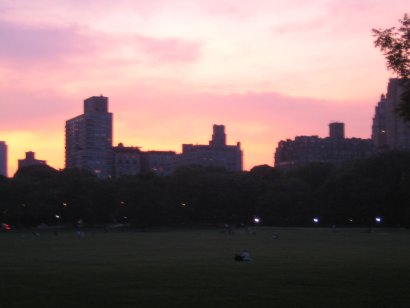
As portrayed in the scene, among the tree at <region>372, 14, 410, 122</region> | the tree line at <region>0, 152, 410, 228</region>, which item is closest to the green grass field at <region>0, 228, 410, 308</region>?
the tree at <region>372, 14, 410, 122</region>

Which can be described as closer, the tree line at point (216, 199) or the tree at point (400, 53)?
the tree at point (400, 53)

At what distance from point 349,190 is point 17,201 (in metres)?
55.5

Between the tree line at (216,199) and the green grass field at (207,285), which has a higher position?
the tree line at (216,199)

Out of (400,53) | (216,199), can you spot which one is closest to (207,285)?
(400,53)

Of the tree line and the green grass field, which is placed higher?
the tree line

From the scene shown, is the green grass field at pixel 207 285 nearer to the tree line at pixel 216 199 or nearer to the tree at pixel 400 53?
the tree at pixel 400 53

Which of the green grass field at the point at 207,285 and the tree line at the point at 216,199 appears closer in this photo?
the green grass field at the point at 207,285

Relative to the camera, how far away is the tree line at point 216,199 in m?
124

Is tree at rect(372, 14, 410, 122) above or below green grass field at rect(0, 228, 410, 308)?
above

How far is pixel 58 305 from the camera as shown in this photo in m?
20.4

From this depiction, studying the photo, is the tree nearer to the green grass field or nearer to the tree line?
the green grass field

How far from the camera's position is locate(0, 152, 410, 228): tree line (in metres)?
124

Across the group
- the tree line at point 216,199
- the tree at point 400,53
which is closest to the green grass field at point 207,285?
the tree at point 400,53

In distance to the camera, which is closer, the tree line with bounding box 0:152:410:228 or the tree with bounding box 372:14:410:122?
the tree with bounding box 372:14:410:122
